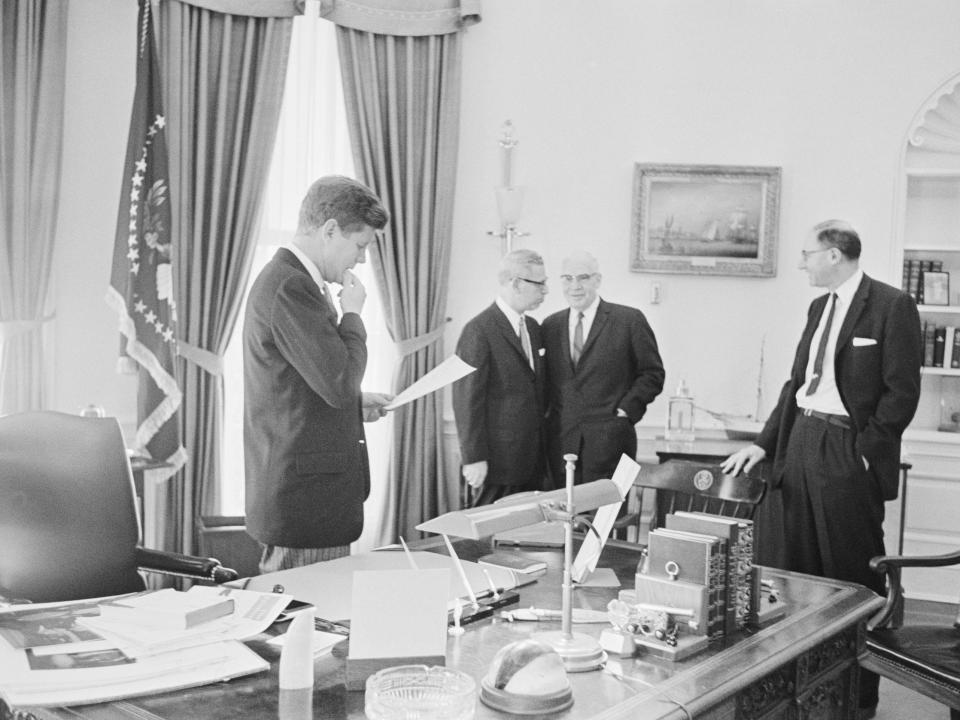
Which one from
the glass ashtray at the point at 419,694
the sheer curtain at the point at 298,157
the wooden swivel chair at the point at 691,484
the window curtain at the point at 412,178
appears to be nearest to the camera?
the glass ashtray at the point at 419,694

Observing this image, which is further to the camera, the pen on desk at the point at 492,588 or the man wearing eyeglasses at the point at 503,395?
the man wearing eyeglasses at the point at 503,395

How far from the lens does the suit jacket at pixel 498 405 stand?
403cm

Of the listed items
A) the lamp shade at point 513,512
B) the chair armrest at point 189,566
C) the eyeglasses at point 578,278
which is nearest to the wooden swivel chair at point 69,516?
the chair armrest at point 189,566

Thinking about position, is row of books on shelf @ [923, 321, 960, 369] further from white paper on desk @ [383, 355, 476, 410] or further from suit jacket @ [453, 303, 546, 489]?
white paper on desk @ [383, 355, 476, 410]

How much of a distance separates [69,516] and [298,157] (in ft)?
9.34

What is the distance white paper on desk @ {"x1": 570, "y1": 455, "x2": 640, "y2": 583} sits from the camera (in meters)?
1.98

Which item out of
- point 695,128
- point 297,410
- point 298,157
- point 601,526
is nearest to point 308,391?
point 297,410

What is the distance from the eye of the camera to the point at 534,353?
4.21 metres

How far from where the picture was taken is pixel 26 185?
3852 mm

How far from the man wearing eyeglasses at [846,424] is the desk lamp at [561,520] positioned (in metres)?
1.76

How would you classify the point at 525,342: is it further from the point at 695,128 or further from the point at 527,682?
the point at 527,682

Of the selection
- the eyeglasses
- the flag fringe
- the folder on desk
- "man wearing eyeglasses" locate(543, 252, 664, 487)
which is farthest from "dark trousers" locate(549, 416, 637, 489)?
the folder on desk

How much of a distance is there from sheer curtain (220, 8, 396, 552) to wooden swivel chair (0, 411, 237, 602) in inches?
86.0

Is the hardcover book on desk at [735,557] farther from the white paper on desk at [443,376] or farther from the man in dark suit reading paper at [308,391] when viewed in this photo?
the man in dark suit reading paper at [308,391]
